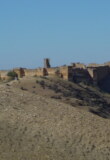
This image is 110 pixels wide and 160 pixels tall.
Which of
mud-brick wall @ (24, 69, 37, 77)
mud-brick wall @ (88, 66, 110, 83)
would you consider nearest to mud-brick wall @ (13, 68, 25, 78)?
mud-brick wall @ (24, 69, 37, 77)

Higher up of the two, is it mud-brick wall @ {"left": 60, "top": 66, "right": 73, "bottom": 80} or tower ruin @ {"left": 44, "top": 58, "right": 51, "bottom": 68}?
tower ruin @ {"left": 44, "top": 58, "right": 51, "bottom": 68}

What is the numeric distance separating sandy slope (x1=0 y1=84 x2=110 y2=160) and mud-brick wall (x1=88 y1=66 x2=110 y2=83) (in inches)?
1678

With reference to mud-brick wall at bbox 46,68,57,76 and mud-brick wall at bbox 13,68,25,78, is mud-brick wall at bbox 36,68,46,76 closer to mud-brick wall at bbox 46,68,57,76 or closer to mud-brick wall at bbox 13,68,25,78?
mud-brick wall at bbox 46,68,57,76

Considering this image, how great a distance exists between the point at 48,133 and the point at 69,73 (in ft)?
137

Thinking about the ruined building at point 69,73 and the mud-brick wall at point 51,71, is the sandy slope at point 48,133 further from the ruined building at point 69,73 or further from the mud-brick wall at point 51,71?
the mud-brick wall at point 51,71

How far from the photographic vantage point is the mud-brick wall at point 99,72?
3183 inches

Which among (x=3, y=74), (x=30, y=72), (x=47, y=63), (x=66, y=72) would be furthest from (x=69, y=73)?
(x=3, y=74)

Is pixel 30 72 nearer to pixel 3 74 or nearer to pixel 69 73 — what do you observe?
pixel 3 74

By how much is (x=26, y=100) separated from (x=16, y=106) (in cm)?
144

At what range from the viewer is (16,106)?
123 feet

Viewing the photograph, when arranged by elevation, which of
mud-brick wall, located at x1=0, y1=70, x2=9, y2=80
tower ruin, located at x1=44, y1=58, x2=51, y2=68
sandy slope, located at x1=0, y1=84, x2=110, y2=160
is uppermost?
tower ruin, located at x1=44, y1=58, x2=51, y2=68

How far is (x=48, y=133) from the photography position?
34.3 m

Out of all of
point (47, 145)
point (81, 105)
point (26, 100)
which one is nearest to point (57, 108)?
point (26, 100)

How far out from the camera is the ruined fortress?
7581cm
